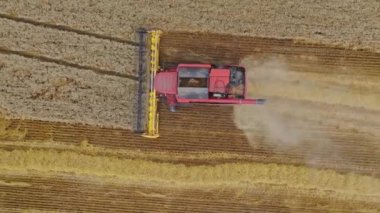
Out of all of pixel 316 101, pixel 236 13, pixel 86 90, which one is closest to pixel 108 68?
pixel 86 90

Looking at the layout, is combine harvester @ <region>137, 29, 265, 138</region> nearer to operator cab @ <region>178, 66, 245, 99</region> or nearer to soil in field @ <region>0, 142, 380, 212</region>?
operator cab @ <region>178, 66, 245, 99</region>

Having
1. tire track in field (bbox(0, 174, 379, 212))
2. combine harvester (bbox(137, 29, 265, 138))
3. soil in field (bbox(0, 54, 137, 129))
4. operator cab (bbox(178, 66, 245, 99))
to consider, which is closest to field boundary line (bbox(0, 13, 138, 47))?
soil in field (bbox(0, 54, 137, 129))

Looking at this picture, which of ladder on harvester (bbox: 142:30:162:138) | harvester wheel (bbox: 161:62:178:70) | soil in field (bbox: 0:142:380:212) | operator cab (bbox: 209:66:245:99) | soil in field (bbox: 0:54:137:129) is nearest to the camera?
operator cab (bbox: 209:66:245:99)

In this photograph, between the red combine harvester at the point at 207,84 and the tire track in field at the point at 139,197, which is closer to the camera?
the red combine harvester at the point at 207,84

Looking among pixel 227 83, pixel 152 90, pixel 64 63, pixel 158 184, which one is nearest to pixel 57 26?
pixel 64 63

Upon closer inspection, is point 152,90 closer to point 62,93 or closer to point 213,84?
point 213,84

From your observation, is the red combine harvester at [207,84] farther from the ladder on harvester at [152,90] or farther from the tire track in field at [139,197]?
the tire track in field at [139,197]

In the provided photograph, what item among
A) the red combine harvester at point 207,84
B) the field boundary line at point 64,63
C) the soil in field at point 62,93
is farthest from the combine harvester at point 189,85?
the field boundary line at point 64,63

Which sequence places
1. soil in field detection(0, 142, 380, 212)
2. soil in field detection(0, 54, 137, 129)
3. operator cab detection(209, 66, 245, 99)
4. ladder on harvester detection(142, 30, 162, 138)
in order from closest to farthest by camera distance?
1. operator cab detection(209, 66, 245, 99)
2. ladder on harvester detection(142, 30, 162, 138)
3. soil in field detection(0, 142, 380, 212)
4. soil in field detection(0, 54, 137, 129)
